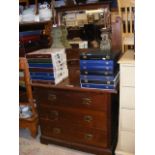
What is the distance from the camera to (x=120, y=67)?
165 cm

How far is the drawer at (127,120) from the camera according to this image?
68.5 inches

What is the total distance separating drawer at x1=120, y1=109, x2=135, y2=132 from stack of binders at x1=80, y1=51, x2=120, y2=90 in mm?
234

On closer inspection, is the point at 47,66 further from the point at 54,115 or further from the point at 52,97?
the point at 54,115

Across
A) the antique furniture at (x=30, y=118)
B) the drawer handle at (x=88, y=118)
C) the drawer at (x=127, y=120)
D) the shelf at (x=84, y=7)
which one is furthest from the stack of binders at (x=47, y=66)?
the drawer at (x=127, y=120)

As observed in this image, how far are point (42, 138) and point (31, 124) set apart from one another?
0.70 feet

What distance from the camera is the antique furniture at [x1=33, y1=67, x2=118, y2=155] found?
1.79 metres

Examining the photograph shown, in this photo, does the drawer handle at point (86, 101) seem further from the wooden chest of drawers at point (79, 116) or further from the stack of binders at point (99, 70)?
the stack of binders at point (99, 70)

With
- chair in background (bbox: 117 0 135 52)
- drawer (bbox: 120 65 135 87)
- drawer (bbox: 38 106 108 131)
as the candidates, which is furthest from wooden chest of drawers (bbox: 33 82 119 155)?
chair in background (bbox: 117 0 135 52)

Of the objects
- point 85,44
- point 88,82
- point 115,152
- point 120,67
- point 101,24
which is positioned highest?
point 101,24

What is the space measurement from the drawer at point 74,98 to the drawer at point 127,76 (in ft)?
0.53

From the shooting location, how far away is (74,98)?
73.5 inches

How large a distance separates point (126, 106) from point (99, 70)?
359 mm
